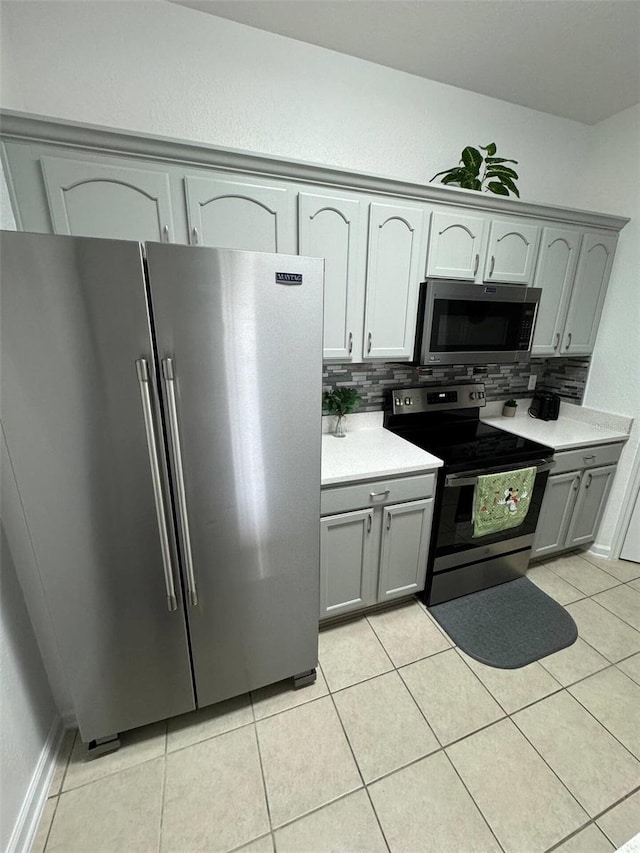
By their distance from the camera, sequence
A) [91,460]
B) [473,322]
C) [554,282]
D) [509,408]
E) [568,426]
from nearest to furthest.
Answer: [91,460] → [473,322] → [554,282] → [568,426] → [509,408]

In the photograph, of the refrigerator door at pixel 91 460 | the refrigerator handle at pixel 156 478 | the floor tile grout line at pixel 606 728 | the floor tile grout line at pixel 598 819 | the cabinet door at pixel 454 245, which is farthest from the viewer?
the cabinet door at pixel 454 245

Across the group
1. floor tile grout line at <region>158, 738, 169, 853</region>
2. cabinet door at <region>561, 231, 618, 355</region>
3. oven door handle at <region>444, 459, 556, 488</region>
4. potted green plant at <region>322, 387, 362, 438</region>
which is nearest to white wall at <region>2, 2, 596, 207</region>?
cabinet door at <region>561, 231, 618, 355</region>

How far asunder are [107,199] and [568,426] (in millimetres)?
2945

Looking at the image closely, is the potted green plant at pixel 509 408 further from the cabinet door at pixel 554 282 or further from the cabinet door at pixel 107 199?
the cabinet door at pixel 107 199

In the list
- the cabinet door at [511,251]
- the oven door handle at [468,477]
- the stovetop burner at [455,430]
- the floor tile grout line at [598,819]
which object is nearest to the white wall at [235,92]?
the cabinet door at [511,251]

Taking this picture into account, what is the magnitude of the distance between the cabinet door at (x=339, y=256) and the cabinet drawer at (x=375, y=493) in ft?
2.21

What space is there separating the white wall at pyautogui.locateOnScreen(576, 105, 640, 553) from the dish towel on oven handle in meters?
0.95

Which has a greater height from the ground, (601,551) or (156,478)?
(156,478)

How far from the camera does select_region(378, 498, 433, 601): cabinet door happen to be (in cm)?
182

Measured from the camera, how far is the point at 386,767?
A: 135cm

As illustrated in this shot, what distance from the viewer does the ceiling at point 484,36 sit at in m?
1.53

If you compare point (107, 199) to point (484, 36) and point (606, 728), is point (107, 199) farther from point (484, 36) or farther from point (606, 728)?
point (606, 728)

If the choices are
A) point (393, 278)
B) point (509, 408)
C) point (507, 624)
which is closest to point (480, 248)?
point (393, 278)

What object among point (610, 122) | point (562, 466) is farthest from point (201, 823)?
point (610, 122)
